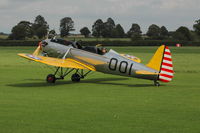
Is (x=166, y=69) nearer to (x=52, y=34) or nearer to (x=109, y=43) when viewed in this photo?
(x=52, y=34)

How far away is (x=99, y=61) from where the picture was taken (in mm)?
19156

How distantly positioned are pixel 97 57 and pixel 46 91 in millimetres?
4020

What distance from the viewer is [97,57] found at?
63.5 ft

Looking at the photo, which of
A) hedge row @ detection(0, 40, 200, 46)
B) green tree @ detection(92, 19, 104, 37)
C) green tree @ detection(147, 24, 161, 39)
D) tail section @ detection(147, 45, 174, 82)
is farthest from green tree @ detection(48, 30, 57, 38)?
green tree @ detection(147, 24, 161, 39)

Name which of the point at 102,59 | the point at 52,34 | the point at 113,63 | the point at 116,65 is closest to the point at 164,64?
the point at 116,65

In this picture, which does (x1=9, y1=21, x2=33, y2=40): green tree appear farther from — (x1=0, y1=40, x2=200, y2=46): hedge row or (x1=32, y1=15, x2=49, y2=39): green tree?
(x1=0, y1=40, x2=200, y2=46): hedge row

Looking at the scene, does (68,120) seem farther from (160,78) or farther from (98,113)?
(160,78)

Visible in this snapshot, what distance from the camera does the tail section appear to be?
1688cm

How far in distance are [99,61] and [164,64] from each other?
3475 mm

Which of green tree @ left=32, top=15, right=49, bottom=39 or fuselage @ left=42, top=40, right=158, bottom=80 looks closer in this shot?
fuselage @ left=42, top=40, right=158, bottom=80

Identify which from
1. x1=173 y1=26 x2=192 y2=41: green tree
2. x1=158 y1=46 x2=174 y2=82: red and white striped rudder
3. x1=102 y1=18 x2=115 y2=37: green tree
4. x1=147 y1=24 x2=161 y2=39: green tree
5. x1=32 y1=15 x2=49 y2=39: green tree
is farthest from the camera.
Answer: x1=147 y1=24 x2=161 y2=39: green tree

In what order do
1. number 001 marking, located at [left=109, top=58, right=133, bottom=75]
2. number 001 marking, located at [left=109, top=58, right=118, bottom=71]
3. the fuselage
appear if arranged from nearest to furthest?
the fuselage
number 001 marking, located at [left=109, top=58, right=133, bottom=75]
number 001 marking, located at [left=109, top=58, right=118, bottom=71]

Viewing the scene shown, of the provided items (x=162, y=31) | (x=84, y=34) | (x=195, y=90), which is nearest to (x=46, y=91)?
(x=195, y=90)

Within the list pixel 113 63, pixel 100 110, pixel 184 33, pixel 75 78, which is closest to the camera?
pixel 100 110
